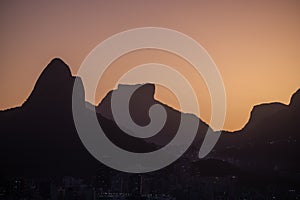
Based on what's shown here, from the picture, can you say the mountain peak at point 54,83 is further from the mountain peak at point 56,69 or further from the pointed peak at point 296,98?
the pointed peak at point 296,98

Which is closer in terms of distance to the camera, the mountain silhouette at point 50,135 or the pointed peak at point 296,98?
the mountain silhouette at point 50,135

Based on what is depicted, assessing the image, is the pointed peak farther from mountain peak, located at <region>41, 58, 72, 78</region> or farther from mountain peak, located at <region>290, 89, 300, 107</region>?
mountain peak, located at <region>41, 58, 72, 78</region>

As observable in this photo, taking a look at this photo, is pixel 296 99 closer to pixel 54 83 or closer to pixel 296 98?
pixel 296 98

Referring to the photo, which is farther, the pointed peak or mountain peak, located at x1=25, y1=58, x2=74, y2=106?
the pointed peak

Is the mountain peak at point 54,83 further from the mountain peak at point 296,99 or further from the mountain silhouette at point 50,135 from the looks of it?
the mountain peak at point 296,99

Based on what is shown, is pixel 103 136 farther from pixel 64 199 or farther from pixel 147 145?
pixel 64 199

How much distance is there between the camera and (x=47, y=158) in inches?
4624

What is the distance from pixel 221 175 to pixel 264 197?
21.7m

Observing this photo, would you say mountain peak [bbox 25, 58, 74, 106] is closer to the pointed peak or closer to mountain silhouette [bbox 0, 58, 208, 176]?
mountain silhouette [bbox 0, 58, 208, 176]

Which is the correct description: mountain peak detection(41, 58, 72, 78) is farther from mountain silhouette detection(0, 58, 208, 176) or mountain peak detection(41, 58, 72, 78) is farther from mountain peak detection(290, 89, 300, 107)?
mountain peak detection(290, 89, 300, 107)

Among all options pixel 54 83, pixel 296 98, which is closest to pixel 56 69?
pixel 54 83

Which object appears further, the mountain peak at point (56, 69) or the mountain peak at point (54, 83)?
the mountain peak at point (56, 69)

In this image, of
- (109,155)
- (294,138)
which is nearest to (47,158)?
(109,155)

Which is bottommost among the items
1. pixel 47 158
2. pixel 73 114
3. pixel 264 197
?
pixel 264 197
